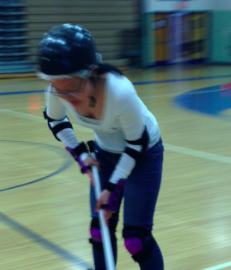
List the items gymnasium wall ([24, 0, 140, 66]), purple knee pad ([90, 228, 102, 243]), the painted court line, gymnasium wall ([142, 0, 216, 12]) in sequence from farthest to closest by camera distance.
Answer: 1. gymnasium wall ([142, 0, 216, 12])
2. gymnasium wall ([24, 0, 140, 66])
3. the painted court line
4. purple knee pad ([90, 228, 102, 243])

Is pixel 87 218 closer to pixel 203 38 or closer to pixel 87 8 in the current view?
pixel 87 8

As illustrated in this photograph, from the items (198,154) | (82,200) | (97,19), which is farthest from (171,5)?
(82,200)

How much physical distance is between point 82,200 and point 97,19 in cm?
1178

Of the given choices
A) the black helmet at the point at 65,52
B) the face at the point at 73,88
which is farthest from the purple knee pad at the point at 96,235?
the black helmet at the point at 65,52

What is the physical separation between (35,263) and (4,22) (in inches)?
457

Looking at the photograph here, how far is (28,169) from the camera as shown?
4.12 metres

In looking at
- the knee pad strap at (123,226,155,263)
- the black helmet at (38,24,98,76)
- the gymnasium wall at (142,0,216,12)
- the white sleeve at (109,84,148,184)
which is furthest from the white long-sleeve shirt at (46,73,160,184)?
the gymnasium wall at (142,0,216,12)

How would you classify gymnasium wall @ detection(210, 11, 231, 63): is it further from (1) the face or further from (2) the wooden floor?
(1) the face

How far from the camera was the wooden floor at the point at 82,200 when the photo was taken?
245cm

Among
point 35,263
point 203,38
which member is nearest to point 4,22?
point 203,38

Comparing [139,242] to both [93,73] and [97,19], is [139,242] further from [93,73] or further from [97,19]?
[97,19]

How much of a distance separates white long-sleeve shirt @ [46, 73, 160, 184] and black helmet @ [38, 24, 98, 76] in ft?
0.52

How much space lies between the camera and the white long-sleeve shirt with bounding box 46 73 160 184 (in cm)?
170

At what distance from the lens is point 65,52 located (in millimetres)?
1585
